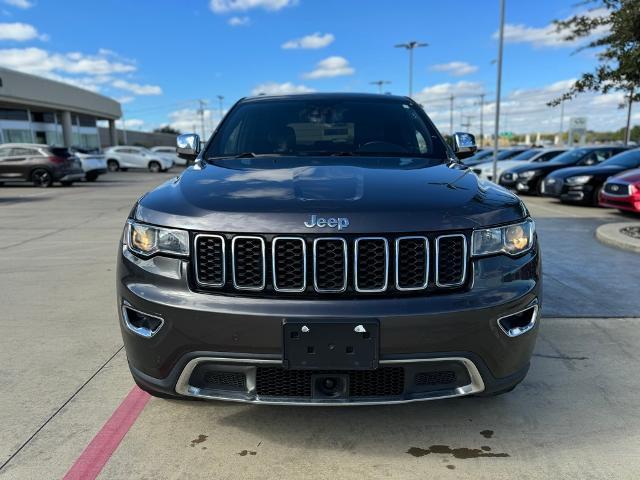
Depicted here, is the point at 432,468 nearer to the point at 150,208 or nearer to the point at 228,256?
the point at 228,256

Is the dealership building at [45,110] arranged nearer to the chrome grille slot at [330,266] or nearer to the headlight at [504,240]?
the chrome grille slot at [330,266]

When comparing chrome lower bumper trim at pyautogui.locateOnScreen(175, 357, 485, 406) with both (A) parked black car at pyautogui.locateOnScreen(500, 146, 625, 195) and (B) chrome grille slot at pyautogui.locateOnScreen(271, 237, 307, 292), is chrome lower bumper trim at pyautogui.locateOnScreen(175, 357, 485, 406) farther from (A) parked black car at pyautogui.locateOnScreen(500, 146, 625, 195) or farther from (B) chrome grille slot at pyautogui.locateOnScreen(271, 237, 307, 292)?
(A) parked black car at pyautogui.locateOnScreen(500, 146, 625, 195)

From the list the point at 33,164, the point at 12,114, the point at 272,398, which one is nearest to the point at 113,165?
the point at 12,114

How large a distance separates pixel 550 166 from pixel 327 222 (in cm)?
1415

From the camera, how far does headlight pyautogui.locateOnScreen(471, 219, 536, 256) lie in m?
2.33

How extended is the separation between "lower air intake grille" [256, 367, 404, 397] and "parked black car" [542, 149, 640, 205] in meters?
11.4

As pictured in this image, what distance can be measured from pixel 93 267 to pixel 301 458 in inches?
183

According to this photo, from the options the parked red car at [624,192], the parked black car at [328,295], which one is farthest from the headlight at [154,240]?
the parked red car at [624,192]

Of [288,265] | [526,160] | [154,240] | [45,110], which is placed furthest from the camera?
[45,110]

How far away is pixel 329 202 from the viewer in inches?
90.9

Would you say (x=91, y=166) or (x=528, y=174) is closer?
(x=528, y=174)

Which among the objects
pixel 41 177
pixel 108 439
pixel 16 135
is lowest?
pixel 108 439

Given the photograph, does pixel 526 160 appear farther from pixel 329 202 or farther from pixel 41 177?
pixel 329 202

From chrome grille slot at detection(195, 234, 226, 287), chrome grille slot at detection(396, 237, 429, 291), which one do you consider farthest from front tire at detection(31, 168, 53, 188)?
chrome grille slot at detection(396, 237, 429, 291)
